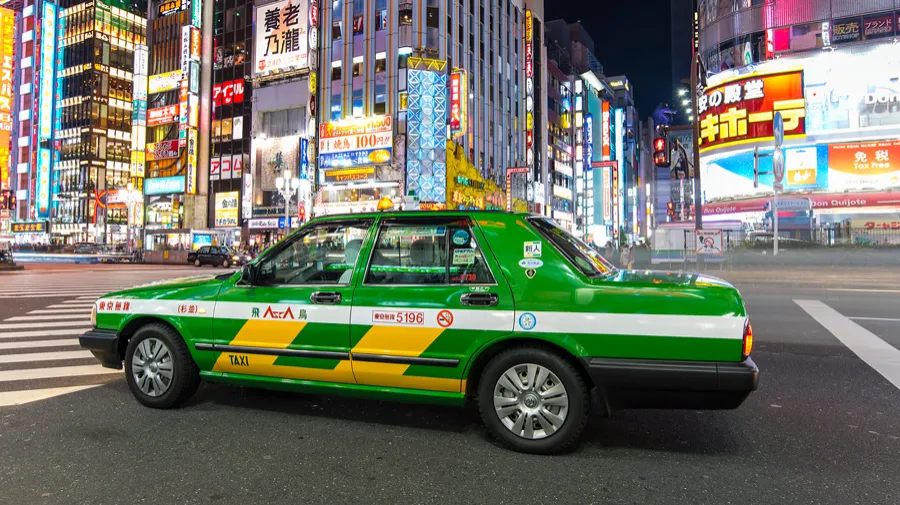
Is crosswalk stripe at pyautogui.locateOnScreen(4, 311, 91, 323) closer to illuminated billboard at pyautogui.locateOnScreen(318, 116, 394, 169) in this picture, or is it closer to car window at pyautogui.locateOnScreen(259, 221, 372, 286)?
car window at pyautogui.locateOnScreen(259, 221, 372, 286)

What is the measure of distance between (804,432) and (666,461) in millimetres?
1352

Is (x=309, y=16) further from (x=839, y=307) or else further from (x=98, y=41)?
(x=98, y=41)

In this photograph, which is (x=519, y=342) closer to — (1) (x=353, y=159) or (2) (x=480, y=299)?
(2) (x=480, y=299)

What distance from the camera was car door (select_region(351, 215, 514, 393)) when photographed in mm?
3754

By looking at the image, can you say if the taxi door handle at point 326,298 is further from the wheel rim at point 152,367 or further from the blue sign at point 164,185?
the blue sign at point 164,185

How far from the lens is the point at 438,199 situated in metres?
41.0

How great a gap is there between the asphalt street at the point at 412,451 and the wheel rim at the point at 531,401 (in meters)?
0.20

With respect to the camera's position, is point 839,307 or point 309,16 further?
point 309,16

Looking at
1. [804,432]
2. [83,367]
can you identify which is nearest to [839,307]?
[804,432]

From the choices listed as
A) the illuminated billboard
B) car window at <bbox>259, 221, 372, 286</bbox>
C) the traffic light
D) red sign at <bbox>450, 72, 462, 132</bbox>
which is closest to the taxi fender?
car window at <bbox>259, 221, 372, 286</bbox>

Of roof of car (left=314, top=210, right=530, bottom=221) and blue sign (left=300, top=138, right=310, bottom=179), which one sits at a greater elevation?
blue sign (left=300, top=138, right=310, bottom=179)

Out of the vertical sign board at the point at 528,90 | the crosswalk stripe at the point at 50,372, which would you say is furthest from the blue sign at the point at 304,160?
the crosswalk stripe at the point at 50,372

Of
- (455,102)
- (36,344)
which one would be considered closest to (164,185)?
(455,102)

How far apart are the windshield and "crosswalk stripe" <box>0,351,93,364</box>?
20.0 feet
